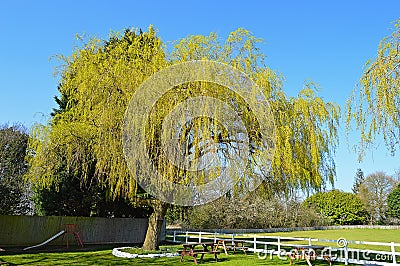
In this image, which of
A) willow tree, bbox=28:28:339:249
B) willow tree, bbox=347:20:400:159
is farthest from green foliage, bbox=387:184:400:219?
willow tree, bbox=347:20:400:159

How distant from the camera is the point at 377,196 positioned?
4022 cm

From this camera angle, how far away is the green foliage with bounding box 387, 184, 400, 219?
36438 millimetres

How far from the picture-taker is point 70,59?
10078mm

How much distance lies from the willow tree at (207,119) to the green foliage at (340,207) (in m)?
32.2

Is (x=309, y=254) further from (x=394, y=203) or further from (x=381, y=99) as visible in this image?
Result: (x=394, y=203)

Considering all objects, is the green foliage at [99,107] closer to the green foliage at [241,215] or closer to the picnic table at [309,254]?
the picnic table at [309,254]

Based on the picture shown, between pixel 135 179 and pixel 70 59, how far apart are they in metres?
3.84

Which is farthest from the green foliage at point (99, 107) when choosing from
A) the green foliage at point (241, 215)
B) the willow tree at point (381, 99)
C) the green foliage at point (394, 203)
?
the green foliage at point (394, 203)

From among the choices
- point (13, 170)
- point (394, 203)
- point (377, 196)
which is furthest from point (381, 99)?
point (377, 196)

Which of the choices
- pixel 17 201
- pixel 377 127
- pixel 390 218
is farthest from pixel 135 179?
pixel 390 218

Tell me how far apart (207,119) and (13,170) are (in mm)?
13084

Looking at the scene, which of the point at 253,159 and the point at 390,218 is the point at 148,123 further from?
the point at 390,218

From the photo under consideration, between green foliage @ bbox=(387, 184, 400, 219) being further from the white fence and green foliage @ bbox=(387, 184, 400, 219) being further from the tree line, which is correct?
the tree line

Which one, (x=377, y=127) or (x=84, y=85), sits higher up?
(x=84, y=85)
